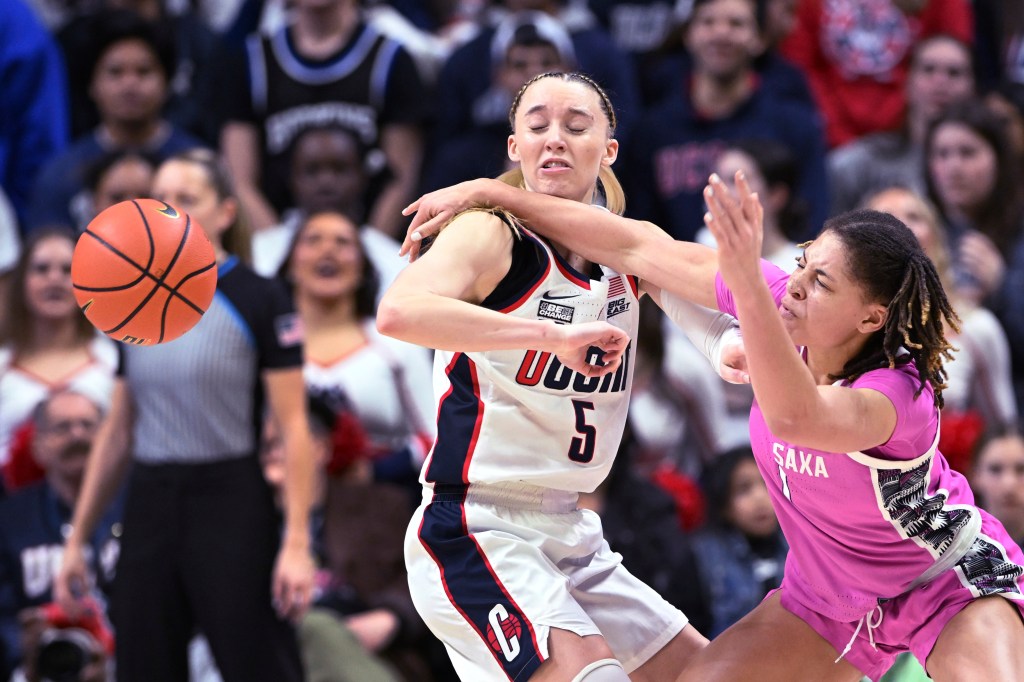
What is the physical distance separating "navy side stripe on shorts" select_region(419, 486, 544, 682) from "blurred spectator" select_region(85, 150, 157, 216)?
4189 millimetres

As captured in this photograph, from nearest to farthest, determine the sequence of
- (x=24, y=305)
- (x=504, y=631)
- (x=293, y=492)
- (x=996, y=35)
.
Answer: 1. (x=504, y=631)
2. (x=293, y=492)
3. (x=24, y=305)
4. (x=996, y=35)

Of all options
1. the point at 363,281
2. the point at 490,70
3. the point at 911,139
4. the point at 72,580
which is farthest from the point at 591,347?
the point at 911,139

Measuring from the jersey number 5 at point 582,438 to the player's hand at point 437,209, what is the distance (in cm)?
63

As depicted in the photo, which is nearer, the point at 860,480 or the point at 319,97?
the point at 860,480

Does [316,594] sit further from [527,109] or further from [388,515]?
[527,109]

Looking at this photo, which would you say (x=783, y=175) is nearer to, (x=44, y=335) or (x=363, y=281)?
(x=363, y=281)

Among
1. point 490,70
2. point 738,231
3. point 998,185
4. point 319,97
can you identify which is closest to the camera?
point 738,231

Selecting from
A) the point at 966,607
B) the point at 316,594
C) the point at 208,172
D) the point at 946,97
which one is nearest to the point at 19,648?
the point at 316,594

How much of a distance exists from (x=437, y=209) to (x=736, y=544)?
3.49m

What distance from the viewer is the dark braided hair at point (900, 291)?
410 centimetres

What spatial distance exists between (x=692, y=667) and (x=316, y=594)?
2.95 m

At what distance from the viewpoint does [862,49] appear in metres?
9.44

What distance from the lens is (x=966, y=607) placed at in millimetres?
4219

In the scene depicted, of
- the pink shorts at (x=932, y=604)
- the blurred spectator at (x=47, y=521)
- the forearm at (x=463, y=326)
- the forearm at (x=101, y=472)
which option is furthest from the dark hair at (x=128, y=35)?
the pink shorts at (x=932, y=604)
